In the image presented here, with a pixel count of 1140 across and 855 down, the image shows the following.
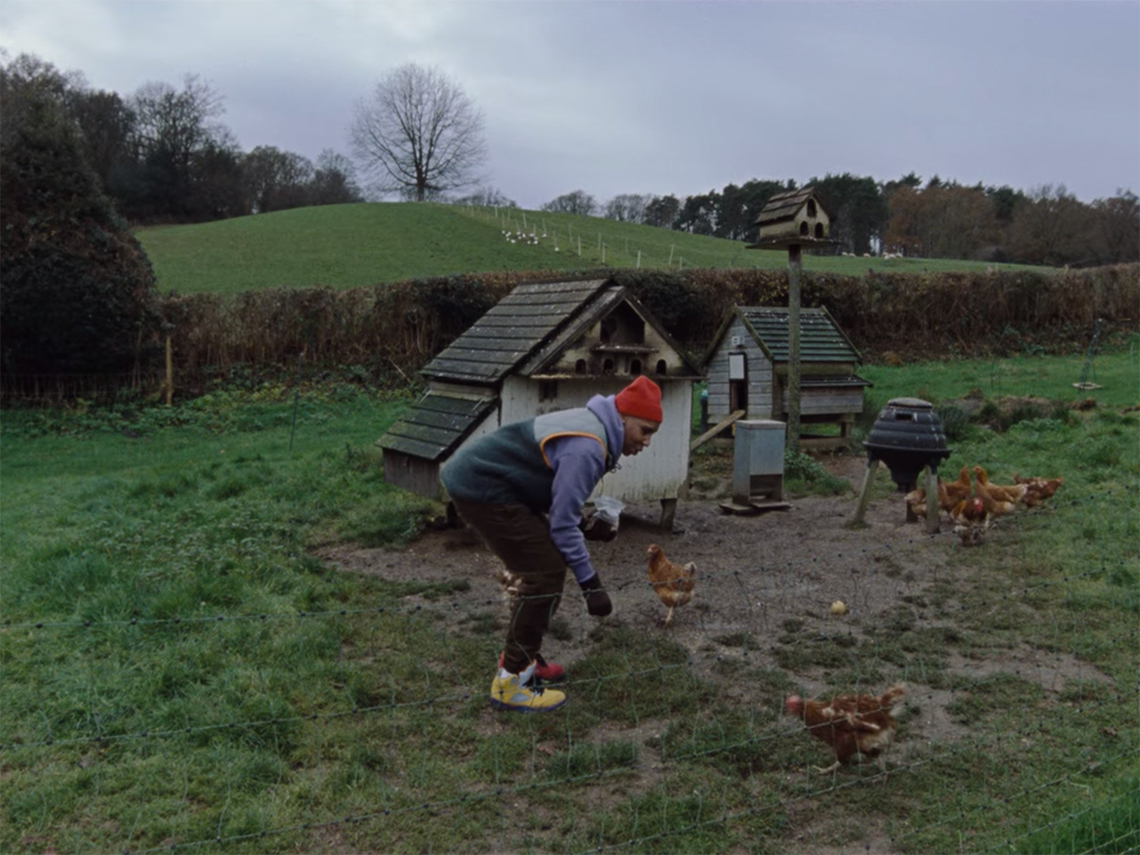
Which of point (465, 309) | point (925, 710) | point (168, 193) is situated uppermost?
point (168, 193)

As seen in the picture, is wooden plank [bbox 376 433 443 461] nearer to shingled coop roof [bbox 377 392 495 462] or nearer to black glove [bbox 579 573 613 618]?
shingled coop roof [bbox 377 392 495 462]

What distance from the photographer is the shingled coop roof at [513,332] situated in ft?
25.2

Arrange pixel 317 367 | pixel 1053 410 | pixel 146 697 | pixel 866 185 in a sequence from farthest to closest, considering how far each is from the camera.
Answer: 1. pixel 866 185
2. pixel 317 367
3. pixel 1053 410
4. pixel 146 697

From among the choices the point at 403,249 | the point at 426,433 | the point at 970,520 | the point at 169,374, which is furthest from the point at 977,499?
the point at 403,249

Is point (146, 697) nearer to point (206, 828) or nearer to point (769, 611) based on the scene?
point (206, 828)

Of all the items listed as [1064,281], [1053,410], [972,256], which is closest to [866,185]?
[972,256]

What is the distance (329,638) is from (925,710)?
329 centimetres

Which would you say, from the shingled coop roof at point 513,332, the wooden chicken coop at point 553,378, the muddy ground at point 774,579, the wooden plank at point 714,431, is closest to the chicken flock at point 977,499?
the muddy ground at point 774,579

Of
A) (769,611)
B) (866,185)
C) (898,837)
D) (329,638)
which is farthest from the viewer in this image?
(866,185)

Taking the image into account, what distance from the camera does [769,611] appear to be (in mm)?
6289

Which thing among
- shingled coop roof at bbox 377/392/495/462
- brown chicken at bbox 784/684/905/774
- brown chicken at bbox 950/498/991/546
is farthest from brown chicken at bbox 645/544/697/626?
brown chicken at bbox 950/498/991/546

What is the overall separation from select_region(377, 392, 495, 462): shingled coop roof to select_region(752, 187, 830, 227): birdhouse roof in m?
4.91

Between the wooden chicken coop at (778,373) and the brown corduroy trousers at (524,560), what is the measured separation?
831 cm

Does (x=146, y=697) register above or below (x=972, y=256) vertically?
below
